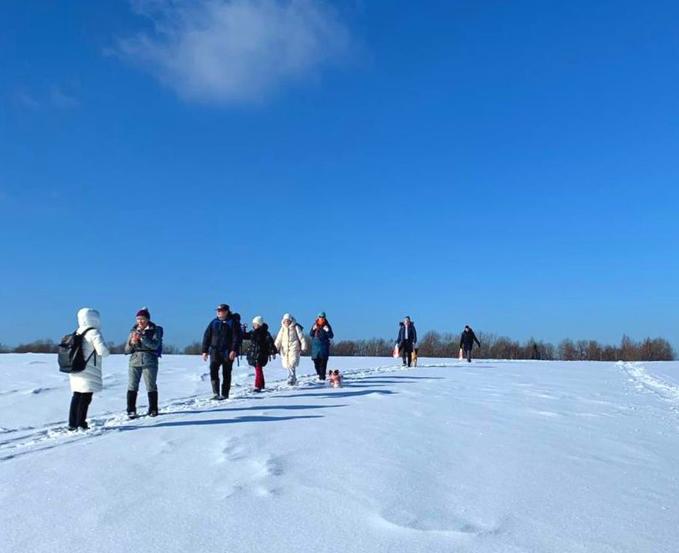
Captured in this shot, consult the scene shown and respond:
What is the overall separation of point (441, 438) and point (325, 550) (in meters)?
3.53

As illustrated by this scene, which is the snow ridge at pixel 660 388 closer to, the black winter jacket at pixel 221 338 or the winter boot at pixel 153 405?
the black winter jacket at pixel 221 338

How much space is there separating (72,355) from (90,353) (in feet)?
0.75

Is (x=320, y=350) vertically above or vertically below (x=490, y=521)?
above

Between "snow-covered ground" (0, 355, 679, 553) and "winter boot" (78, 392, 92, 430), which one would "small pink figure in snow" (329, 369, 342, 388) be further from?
"winter boot" (78, 392, 92, 430)

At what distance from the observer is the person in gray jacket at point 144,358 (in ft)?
29.3

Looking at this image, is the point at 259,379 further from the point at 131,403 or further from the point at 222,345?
the point at 131,403

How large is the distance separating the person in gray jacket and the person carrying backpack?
3368mm

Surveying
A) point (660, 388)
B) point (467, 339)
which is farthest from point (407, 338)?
point (660, 388)

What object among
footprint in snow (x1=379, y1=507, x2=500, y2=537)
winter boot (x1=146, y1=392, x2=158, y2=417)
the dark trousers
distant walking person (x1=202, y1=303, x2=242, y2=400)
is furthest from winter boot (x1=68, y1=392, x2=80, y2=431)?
footprint in snow (x1=379, y1=507, x2=500, y2=537)

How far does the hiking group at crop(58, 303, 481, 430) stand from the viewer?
800 centimetres

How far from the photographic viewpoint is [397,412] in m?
8.79

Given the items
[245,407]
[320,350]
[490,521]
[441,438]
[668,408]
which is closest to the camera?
[490,521]

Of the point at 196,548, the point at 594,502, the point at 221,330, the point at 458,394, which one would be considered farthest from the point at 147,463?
the point at 458,394

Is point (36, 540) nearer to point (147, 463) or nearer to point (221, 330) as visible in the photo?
point (147, 463)
